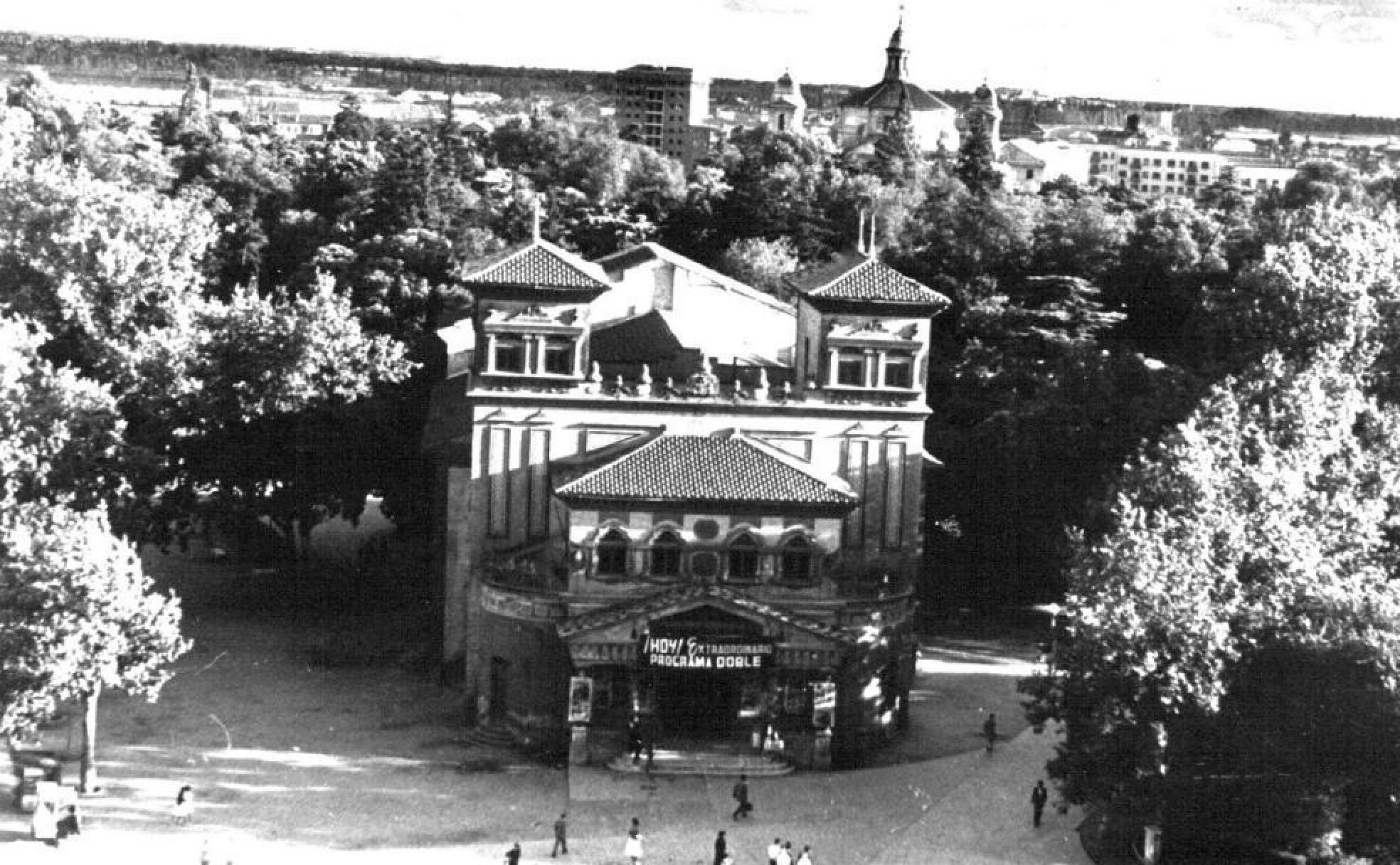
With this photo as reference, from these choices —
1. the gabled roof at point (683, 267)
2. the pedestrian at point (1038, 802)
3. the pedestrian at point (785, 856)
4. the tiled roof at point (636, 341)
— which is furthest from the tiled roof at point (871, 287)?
the pedestrian at point (785, 856)

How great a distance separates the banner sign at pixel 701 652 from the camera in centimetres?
5991

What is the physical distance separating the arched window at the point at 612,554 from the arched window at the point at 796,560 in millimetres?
4797

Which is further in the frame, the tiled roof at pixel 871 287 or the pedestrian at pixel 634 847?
the tiled roof at pixel 871 287

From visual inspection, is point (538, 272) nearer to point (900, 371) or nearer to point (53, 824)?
point (900, 371)

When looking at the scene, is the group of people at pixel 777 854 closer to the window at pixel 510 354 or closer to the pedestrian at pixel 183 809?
the pedestrian at pixel 183 809

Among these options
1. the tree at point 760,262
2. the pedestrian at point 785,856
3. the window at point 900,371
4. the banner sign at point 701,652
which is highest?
the window at point 900,371

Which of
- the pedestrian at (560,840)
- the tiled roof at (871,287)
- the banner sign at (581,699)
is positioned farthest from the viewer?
the tiled roof at (871,287)

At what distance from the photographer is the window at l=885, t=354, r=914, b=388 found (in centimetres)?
6581

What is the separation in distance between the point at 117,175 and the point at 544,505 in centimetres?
7414

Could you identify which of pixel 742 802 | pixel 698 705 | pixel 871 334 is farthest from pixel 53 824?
pixel 871 334

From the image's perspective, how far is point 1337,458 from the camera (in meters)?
57.7

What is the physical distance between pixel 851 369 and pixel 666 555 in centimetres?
890

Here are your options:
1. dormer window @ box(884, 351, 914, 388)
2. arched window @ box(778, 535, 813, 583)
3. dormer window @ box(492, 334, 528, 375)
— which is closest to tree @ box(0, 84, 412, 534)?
dormer window @ box(492, 334, 528, 375)

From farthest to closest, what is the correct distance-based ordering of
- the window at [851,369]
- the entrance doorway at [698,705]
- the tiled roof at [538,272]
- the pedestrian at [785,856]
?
the window at [851,369] < the tiled roof at [538,272] < the entrance doorway at [698,705] < the pedestrian at [785,856]
